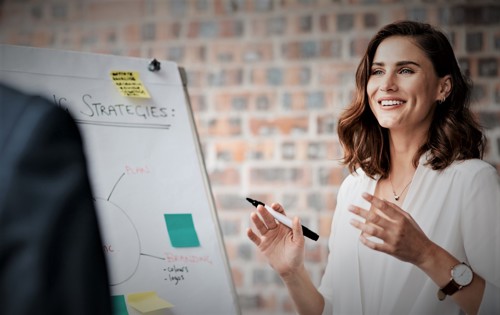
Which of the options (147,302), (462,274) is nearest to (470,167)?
(462,274)

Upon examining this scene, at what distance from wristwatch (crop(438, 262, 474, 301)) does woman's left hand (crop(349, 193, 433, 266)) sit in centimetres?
13

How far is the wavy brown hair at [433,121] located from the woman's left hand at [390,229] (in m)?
0.30

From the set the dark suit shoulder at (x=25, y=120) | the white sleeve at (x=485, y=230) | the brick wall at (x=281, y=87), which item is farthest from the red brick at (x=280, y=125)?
the dark suit shoulder at (x=25, y=120)

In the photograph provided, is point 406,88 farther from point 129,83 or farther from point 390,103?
point 129,83

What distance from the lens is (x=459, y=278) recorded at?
1.26 metres

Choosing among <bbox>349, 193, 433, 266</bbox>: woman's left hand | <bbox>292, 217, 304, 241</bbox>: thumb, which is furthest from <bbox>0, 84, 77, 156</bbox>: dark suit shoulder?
<bbox>292, 217, 304, 241</bbox>: thumb

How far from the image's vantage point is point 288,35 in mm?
2287

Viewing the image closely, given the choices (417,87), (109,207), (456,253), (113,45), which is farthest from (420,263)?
(113,45)

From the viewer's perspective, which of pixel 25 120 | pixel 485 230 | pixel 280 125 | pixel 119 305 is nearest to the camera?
pixel 25 120

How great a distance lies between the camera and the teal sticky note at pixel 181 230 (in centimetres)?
150

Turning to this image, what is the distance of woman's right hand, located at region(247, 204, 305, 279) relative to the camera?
4.67 ft

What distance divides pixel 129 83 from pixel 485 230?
3.34 ft

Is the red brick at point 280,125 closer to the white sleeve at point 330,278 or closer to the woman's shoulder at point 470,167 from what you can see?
the white sleeve at point 330,278

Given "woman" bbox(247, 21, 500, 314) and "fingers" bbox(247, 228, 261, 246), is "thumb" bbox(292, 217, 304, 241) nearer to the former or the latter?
"woman" bbox(247, 21, 500, 314)
